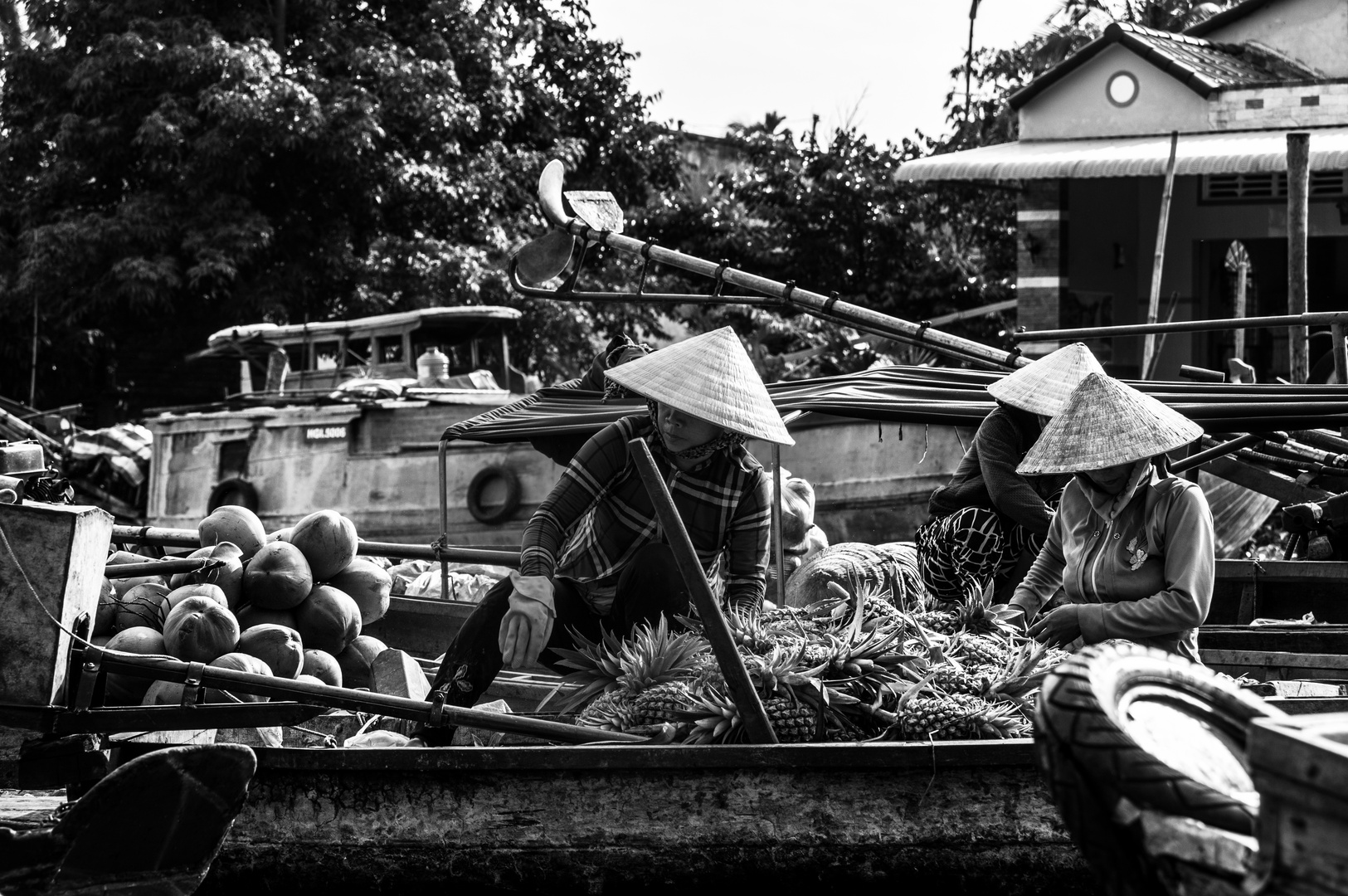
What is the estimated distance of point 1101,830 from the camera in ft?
6.75

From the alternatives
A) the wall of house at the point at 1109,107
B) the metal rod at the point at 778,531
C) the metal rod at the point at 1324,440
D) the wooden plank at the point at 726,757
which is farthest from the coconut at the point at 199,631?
the wall of house at the point at 1109,107

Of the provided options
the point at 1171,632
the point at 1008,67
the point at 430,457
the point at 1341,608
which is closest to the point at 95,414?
the point at 430,457

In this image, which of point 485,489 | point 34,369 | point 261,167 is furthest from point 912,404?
point 34,369

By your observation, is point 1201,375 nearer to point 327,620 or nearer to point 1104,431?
point 1104,431

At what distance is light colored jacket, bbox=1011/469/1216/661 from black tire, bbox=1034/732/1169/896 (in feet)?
5.76

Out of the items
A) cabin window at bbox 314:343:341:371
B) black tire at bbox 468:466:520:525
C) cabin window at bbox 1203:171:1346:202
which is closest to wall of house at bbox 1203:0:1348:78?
cabin window at bbox 1203:171:1346:202

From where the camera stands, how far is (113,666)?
3.72m

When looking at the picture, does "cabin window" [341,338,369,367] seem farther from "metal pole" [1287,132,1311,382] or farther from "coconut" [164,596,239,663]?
"coconut" [164,596,239,663]

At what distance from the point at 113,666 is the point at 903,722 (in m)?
2.03

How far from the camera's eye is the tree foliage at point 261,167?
18234 mm

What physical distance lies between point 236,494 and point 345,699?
11.4 metres

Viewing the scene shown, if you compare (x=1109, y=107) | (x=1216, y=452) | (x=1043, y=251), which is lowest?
(x=1216, y=452)

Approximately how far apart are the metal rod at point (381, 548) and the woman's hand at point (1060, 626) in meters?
2.79

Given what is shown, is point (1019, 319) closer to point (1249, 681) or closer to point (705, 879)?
point (1249, 681)
